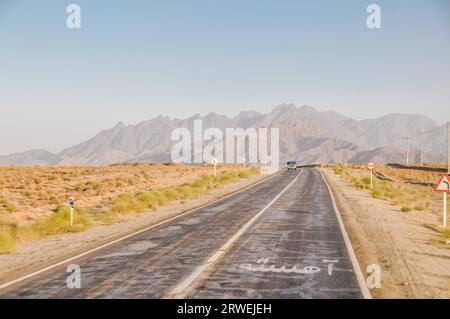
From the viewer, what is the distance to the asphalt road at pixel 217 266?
7.56 metres

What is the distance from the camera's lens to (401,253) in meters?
11.3

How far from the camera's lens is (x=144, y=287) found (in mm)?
7781

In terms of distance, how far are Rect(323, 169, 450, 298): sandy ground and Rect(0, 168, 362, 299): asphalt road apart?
59 cm

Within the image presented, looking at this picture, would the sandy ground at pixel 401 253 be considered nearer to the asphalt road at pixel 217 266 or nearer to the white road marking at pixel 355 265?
the white road marking at pixel 355 265

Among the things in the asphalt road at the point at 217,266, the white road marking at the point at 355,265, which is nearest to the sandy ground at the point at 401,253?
the white road marking at the point at 355,265

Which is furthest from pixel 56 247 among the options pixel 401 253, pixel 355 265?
pixel 401 253

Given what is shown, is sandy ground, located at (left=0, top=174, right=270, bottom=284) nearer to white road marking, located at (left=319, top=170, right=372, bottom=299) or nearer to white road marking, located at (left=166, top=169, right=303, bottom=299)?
white road marking, located at (left=166, top=169, right=303, bottom=299)

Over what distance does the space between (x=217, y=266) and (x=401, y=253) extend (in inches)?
196

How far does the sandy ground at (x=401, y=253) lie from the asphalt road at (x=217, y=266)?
0.59 m

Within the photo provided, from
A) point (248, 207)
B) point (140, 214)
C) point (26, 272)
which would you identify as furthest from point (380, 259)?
point (140, 214)

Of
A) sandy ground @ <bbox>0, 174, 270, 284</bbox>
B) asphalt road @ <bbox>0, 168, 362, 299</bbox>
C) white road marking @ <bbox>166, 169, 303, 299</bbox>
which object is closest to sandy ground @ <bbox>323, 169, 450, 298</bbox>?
asphalt road @ <bbox>0, 168, 362, 299</bbox>

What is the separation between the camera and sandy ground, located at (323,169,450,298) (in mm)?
8002

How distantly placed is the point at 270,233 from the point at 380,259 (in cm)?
398
